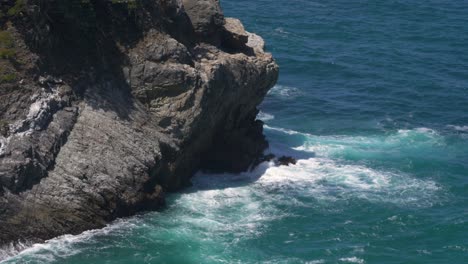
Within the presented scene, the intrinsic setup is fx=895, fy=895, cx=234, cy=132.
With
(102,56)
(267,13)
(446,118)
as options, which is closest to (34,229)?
(102,56)

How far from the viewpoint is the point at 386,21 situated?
4579 inches

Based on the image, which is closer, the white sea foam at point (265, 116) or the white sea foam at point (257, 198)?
the white sea foam at point (257, 198)

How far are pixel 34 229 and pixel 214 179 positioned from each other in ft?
57.8

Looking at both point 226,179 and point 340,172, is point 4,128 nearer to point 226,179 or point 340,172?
point 226,179

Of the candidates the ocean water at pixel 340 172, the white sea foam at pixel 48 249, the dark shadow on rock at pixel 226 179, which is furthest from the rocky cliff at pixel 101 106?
the ocean water at pixel 340 172

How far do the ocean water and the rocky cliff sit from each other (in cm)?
225

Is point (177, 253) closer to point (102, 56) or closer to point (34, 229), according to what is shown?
point (34, 229)

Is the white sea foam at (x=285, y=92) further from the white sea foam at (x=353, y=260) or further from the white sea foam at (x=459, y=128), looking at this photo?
the white sea foam at (x=353, y=260)

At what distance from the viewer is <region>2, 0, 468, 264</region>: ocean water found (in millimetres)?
58844

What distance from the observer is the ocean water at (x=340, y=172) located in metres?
58.8

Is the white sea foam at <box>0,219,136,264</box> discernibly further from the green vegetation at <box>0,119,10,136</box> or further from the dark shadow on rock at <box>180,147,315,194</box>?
the dark shadow on rock at <box>180,147,315,194</box>

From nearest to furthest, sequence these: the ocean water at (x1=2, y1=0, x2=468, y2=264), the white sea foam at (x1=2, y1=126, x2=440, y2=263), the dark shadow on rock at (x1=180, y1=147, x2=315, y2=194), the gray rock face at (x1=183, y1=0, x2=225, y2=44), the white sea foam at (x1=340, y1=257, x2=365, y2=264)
→ 1. the white sea foam at (x1=340, y1=257, x2=365, y2=264)
2. the ocean water at (x1=2, y1=0, x2=468, y2=264)
3. the white sea foam at (x1=2, y1=126, x2=440, y2=263)
4. the dark shadow on rock at (x1=180, y1=147, x2=315, y2=194)
5. the gray rock face at (x1=183, y1=0, x2=225, y2=44)

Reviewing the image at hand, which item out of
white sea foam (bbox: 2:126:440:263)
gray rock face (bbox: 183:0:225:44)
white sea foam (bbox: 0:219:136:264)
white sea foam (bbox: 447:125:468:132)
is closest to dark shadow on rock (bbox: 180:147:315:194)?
white sea foam (bbox: 2:126:440:263)

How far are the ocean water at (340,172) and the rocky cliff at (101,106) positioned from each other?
7.38ft
